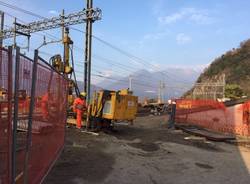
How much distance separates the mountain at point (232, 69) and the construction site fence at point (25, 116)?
54.6 metres

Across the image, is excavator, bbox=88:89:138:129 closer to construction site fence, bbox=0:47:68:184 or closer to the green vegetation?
construction site fence, bbox=0:47:68:184

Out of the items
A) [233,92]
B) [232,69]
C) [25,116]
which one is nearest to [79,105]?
[25,116]

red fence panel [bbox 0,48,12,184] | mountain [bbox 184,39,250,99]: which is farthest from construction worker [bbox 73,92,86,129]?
mountain [bbox 184,39,250,99]

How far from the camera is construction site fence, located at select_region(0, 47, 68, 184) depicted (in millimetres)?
4281

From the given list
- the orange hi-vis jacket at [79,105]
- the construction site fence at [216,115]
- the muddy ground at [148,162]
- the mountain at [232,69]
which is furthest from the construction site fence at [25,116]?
the mountain at [232,69]

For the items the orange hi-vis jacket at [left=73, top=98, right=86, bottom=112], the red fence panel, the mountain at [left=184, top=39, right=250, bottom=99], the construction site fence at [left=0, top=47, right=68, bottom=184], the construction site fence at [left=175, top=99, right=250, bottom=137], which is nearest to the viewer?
the red fence panel

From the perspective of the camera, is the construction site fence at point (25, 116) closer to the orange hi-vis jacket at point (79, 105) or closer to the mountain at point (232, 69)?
the orange hi-vis jacket at point (79, 105)

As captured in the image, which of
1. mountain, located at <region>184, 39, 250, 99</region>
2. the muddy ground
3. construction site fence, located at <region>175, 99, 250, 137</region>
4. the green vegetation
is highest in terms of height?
mountain, located at <region>184, 39, 250, 99</region>

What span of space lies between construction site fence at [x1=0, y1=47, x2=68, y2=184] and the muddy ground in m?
1.16

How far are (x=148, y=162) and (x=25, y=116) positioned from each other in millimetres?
5313

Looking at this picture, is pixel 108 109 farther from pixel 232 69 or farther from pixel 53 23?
pixel 232 69

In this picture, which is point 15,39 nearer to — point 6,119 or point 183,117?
point 183,117

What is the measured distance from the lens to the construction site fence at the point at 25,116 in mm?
4281

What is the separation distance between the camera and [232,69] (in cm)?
7056
